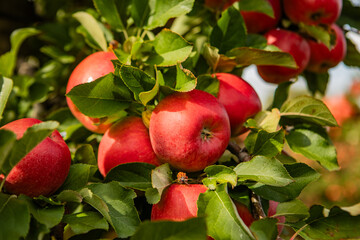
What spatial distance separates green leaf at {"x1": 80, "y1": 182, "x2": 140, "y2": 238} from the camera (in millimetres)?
598

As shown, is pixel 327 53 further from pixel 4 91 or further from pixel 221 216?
pixel 4 91

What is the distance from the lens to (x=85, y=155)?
2.65 ft

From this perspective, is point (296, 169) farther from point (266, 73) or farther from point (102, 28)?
point (102, 28)

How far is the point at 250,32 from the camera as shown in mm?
1076

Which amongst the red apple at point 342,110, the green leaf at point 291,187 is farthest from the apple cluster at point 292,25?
the red apple at point 342,110

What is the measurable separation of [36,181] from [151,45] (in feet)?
1.26

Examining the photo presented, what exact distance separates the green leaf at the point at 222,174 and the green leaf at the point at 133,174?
11 cm

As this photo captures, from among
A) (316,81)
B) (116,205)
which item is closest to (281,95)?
(316,81)

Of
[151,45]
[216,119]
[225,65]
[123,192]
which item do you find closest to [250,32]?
[225,65]

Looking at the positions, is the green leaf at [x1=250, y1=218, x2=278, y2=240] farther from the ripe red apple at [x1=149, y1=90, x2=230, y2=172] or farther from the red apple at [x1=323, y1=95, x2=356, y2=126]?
the red apple at [x1=323, y1=95, x2=356, y2=126]

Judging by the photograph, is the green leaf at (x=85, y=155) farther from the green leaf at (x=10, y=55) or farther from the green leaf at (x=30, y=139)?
the green leaf at (x=10, y=55)

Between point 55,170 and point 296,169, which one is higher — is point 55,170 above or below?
above

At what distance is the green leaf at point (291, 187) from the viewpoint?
693mm

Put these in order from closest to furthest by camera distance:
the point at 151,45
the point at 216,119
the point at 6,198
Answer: the point at 6,198 < the point at 216,119 < the point at 151,45
